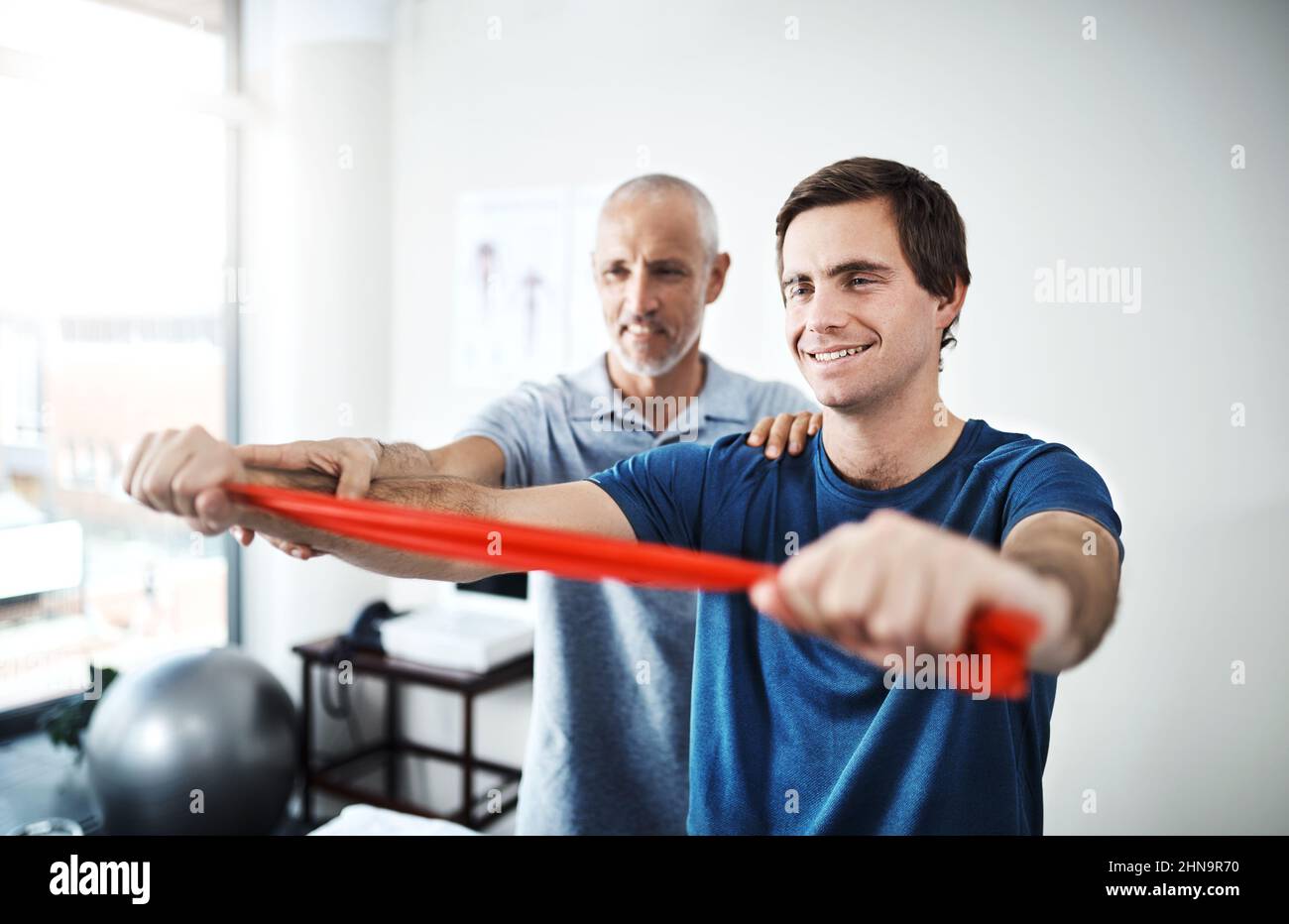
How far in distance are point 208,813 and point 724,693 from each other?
190cm

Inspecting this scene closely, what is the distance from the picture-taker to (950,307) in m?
1.28

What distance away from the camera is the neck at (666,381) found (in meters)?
1.76

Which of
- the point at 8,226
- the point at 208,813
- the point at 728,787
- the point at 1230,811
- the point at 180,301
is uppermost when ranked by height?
the point at 8,226

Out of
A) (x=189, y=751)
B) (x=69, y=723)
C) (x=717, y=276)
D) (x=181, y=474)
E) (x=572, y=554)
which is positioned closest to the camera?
(x=572, y=554)

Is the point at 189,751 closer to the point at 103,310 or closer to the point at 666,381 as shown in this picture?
the point at 103,310

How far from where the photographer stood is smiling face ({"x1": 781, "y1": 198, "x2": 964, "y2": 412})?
47.3 inches

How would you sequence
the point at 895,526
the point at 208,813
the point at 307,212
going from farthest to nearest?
the point at 307,212
the point at 208,813
the point at 895,526

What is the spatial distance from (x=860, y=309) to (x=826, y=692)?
516 mm

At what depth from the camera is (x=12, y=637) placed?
2.89 m

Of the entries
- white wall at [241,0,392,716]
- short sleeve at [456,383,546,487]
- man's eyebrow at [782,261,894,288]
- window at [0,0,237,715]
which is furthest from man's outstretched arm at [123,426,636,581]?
window at [0,0,237,715]

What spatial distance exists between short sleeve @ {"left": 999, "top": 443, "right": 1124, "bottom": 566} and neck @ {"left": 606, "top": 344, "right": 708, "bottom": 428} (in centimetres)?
78

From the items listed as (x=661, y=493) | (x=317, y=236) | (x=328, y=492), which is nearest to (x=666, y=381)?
(x=661, y=493)
